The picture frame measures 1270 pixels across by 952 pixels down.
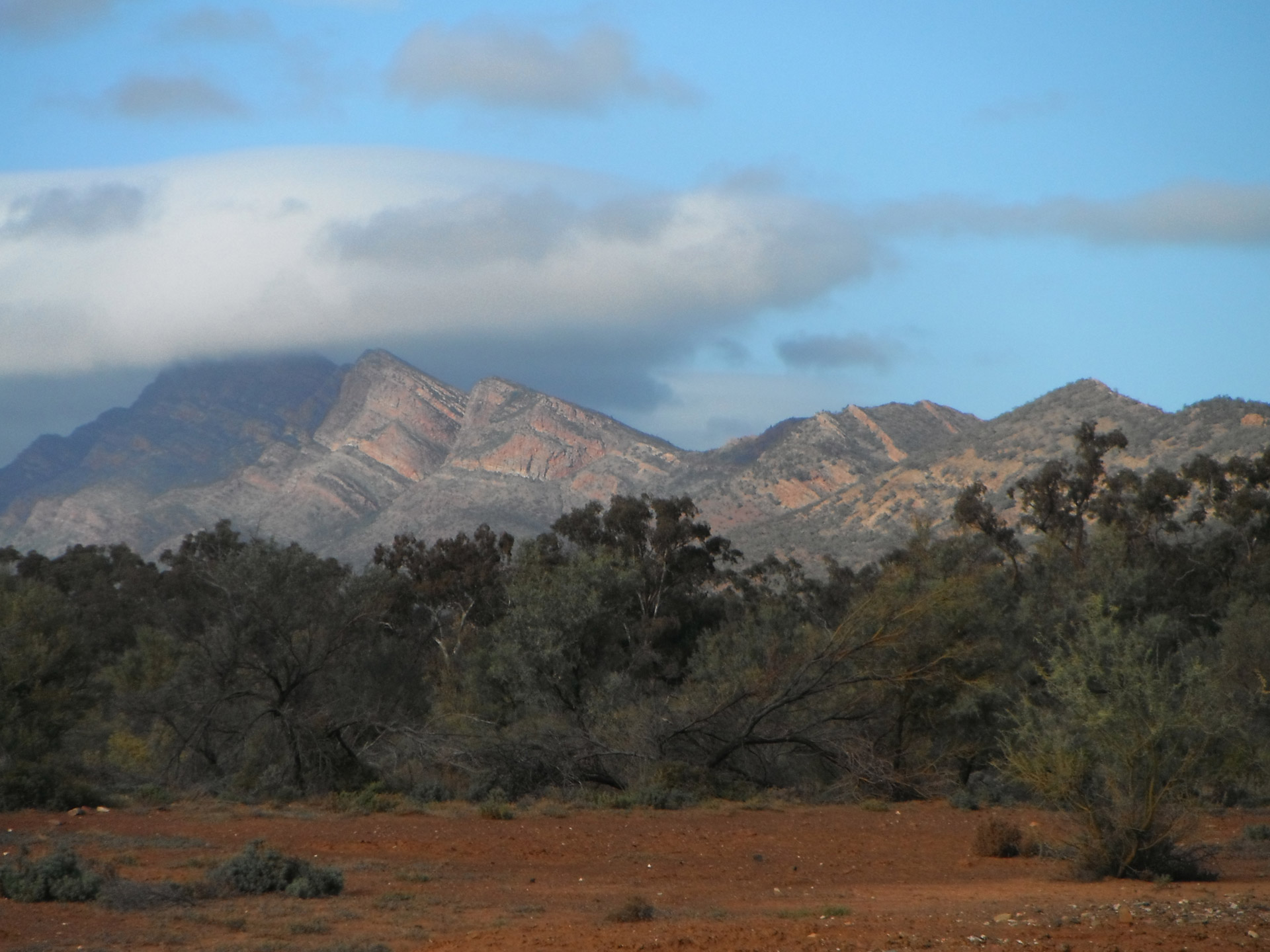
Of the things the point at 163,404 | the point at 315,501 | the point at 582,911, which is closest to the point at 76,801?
the point at 582,911

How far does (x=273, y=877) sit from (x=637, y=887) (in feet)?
12.8

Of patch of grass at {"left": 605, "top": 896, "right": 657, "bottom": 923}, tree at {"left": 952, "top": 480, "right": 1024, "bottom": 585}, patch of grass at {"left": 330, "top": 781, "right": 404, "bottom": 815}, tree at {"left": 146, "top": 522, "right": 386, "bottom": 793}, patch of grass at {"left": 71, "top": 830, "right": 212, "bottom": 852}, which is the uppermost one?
tree at {"left": 952, "top": 480, "right": 1024, "bottom": 585}

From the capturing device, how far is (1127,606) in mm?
39688

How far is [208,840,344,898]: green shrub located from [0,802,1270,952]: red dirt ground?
8.5 inches

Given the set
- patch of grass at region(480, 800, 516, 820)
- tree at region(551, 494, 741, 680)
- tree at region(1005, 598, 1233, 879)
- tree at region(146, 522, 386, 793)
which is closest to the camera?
tree at region(1005, 598, 1233, 879)

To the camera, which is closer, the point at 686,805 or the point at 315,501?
the point at 686,805

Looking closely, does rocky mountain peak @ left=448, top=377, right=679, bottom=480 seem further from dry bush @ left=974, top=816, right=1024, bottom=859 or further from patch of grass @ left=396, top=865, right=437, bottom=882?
patch of grass @ left=396, top=865, right=437, bottom=882

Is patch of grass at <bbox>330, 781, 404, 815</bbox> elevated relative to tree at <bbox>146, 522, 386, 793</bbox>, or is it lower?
lower

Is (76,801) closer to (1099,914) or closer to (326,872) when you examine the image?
(326,872)

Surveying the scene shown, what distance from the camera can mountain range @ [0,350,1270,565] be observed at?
84.4 m

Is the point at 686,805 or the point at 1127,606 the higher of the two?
the point at 1127,606

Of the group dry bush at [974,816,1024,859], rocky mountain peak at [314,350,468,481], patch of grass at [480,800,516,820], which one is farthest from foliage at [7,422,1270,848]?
rocky mountain peak at [314,350,468,481]

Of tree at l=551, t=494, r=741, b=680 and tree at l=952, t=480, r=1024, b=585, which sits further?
tree at l=952, t=480, r=1024, b=585

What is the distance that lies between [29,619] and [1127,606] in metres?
31.0
